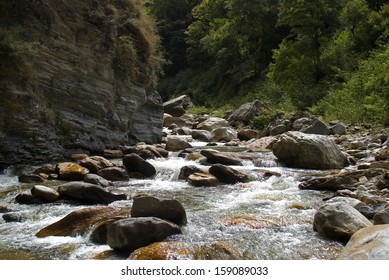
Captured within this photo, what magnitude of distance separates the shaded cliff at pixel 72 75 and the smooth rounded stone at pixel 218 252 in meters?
7.30

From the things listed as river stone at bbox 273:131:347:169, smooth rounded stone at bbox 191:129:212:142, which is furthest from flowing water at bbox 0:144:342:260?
smooth rounded stone at bbox 191:129:212:142

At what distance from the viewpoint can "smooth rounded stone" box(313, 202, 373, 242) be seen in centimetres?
533

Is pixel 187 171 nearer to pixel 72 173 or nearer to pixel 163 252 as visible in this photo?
pixel 72 173

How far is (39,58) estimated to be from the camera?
1171 centimetres

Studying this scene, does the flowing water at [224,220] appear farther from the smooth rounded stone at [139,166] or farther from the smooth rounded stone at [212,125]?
the smooth rounded stone at [212,125]

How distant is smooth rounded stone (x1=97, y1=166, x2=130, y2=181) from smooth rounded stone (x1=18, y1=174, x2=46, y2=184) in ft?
4.41

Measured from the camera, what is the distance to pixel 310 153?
1130cm

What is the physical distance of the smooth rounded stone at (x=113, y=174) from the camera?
9.92 metres

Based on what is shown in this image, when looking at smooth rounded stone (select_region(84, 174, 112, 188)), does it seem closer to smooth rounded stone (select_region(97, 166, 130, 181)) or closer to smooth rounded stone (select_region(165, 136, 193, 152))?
smooth rounded stone (select_region(97, 166, 130, 181))

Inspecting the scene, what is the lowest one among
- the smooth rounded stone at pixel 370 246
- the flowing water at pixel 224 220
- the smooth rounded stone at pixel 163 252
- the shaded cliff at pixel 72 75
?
the flowing water at pixel 224 220

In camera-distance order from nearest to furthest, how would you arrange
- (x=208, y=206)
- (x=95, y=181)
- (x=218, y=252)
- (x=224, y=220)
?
(x=218, y=252) → (x=224, y=220) → (x=208, y=206) → (x=95, y=181)

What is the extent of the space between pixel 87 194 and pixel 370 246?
534cm

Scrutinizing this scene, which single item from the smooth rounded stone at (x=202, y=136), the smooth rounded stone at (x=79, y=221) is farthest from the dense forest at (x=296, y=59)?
the smooth rounded stone at (x=79, y=221)

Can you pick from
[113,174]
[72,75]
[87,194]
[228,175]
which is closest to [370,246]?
[87,194]
